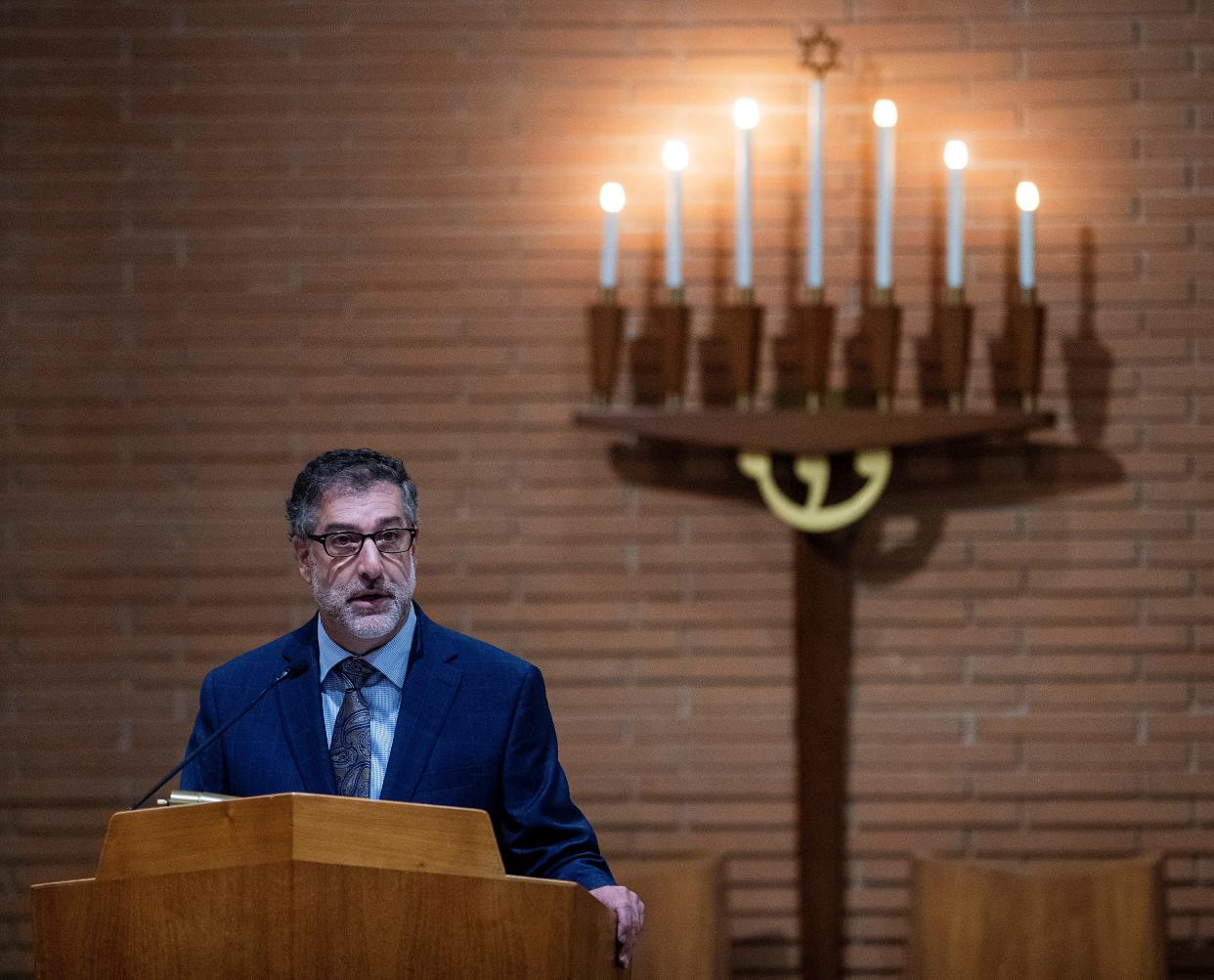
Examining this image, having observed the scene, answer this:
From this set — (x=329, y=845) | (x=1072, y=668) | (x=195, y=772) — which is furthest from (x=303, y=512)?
(x=1072, y=668)

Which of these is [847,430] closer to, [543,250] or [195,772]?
[543,250]

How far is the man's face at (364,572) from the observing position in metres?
1.99

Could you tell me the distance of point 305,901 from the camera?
152cm

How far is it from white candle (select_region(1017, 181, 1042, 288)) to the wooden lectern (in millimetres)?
1977

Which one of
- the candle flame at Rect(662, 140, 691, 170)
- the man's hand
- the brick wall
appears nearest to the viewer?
the man's hand

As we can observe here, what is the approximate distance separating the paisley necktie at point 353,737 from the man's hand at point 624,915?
0.34m

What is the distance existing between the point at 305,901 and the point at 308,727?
0.47 meters

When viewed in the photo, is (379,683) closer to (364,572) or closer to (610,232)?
(364,572)

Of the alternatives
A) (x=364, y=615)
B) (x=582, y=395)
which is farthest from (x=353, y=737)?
(x=582, y=395)

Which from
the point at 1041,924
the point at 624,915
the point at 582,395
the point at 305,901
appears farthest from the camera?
the point at 582,395

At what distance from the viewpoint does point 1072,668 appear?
10.6ft

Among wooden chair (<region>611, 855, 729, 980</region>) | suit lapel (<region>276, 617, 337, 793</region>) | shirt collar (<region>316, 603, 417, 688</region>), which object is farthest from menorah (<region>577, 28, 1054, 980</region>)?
suit lapel (<region>276, 617, 337, 793</region>)

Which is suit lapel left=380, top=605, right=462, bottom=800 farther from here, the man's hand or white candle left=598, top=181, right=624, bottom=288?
white candle left=598, top=181, right=624, bottom=288

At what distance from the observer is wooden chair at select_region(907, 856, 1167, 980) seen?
3027 millimetres
